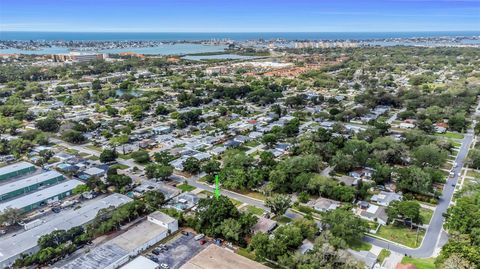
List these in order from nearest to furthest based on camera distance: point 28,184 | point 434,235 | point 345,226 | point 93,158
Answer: point 345,226, point 434,235, point 28,184, point 93,158

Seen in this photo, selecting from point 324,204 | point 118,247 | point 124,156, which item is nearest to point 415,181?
point 324,204

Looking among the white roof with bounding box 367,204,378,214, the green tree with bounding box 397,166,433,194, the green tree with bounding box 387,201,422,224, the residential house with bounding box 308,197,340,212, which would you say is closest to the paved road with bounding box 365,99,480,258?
the green tree with bounding box 387,201,422,224

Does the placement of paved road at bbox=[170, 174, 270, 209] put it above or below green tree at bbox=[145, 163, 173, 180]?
below

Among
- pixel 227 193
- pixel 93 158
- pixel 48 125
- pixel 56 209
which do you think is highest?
pixel 48 125

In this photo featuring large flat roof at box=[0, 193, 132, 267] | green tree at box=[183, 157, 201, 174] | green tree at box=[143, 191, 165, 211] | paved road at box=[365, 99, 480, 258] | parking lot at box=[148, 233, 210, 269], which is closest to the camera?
parking lot at box=[148, 233, 210, 269]

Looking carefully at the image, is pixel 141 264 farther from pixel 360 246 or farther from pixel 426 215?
pixel 426 215

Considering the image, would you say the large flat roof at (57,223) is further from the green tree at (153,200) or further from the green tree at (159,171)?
the green tree at (159,171)

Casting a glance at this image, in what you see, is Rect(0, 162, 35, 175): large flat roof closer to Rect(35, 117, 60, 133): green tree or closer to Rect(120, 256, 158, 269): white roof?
Rect(35, 117, 60, 133): green tree
